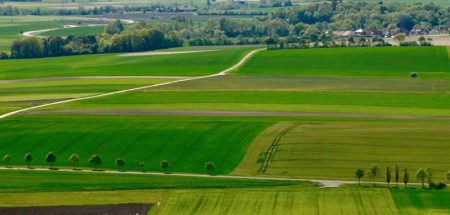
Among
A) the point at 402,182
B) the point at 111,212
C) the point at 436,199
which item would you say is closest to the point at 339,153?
the point at 402,182

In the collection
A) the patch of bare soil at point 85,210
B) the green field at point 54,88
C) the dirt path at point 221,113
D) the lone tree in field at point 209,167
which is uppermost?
the patch of bare soil at point 85,210

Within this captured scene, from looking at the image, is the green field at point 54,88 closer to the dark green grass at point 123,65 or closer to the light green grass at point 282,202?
the dark green grass at point 123,65

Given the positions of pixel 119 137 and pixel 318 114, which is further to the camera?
pixel 318 114

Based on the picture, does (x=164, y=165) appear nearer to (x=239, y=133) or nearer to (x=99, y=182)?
(x=99, y=182)

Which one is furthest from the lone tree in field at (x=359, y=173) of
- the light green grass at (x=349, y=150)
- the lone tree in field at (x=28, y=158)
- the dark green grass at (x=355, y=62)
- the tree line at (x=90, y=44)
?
the tree line at (x=90, y=44)

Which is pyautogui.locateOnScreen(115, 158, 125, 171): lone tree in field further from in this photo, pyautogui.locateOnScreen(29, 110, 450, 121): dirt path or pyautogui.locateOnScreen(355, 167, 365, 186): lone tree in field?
pyautogui.locateOnScreen(29, 110, 450, 121): dirt path

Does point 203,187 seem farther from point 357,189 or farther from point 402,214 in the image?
point 402,214
